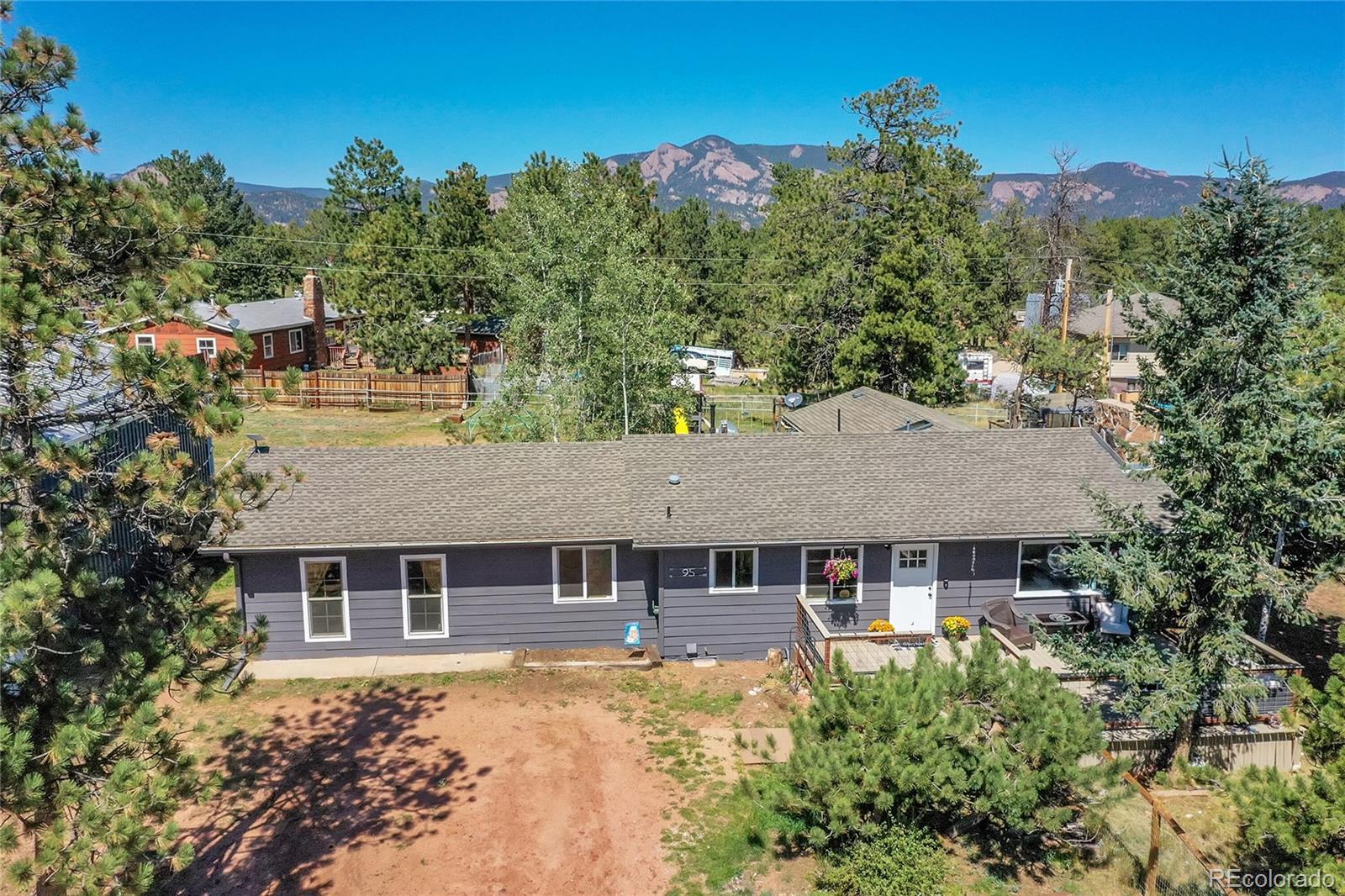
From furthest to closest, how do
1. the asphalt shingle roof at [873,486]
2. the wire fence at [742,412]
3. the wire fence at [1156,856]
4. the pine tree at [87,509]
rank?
the wire fence at [742,412] → the asphalt shingle roof at [873,486] → the wire fence at [1156,856] → the pine tree at [87,509]

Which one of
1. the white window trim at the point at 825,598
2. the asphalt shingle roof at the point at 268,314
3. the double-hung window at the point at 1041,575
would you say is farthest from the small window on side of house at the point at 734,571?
the asphalt shingle roof at the point at 268,314

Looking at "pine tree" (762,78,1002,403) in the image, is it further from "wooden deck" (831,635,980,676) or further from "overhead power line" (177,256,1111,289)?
"wooden deck" (831,635,980,676)

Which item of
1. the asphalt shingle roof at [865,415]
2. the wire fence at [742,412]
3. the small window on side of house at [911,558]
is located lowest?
the small window on side of house at [911,558]

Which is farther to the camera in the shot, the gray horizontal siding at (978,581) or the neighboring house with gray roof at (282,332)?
the neighboring house with gray roof at (282,332)

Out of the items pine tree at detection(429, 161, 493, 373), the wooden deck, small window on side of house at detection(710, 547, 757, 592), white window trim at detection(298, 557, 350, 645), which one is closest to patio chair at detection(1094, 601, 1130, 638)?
the wooden deck

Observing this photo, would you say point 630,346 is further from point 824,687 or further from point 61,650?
point 61,650

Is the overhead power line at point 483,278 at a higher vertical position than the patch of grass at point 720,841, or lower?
higher

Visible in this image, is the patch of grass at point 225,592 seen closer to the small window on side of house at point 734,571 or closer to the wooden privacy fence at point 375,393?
the small window on side of house at point 734,571

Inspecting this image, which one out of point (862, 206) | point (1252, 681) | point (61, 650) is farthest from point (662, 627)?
point (862, 206)
